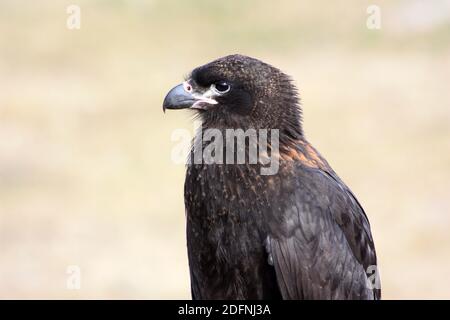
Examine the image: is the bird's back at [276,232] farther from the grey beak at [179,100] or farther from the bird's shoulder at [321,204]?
the grey beak at [179,100]

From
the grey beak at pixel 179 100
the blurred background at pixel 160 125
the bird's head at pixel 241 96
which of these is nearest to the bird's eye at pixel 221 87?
the bird's head at pixel 241 96

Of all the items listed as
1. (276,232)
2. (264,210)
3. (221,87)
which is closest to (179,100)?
(221,87)

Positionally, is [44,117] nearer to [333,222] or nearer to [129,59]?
[129,59]

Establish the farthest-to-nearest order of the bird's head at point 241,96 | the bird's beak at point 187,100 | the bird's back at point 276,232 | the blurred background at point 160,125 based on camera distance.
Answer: the blurred background at point 160,125 < the bird's beak at point 187,100 < the bird's head at point 241,96 < the bird's back at point 276,232

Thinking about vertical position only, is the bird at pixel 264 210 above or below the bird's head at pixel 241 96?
below

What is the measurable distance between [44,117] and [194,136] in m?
15.8

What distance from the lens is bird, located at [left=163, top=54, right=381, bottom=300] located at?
9.03 m

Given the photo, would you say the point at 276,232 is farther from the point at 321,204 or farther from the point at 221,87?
the point at 221,87

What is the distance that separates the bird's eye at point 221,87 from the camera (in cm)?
921

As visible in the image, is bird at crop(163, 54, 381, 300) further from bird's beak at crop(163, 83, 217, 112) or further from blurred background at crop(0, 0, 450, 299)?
blurred background at crop(0, 0, 450, 299)

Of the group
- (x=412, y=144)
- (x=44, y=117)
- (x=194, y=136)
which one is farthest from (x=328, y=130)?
(x=194, y=136)

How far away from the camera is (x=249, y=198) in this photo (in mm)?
9031

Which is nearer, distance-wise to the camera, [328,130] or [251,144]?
[251,144]
